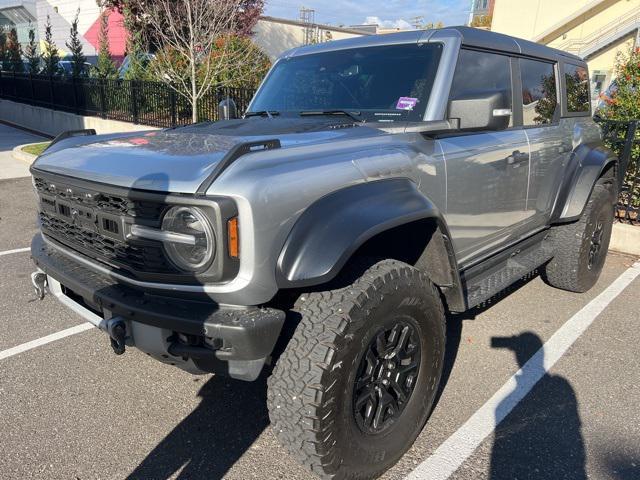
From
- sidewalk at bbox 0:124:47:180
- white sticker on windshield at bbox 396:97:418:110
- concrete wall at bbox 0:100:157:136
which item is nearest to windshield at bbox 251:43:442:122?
white sticker on windshield at bbox 396:97:418:110

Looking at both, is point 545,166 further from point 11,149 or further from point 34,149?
point 11,149

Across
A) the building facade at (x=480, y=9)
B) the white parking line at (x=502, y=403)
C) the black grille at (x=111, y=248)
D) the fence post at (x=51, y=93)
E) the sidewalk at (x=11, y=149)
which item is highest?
the building facade at (x=480, y=9)

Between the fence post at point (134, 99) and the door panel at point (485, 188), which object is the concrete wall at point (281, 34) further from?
the door panel at point (485, 188)

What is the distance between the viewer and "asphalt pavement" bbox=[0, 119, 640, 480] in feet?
8.07

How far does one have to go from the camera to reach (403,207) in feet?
7.70

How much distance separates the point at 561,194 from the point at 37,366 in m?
3.98

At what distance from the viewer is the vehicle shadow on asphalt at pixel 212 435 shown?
7.96 ft

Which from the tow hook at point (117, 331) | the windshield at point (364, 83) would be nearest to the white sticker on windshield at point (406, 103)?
the windshield at point (364, 83)

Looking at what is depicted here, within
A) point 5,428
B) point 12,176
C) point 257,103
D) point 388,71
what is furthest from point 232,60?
point 5,428

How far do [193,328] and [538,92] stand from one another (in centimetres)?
333

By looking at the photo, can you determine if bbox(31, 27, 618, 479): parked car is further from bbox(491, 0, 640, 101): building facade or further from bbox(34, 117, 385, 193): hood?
bbox(491, 0, 640, 101): building facade

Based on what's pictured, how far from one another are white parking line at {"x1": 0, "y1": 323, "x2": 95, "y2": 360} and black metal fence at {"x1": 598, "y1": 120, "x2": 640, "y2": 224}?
20.0 feet

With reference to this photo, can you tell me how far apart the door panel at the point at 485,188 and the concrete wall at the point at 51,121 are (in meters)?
9.89

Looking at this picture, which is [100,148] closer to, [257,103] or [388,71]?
[257,103]
